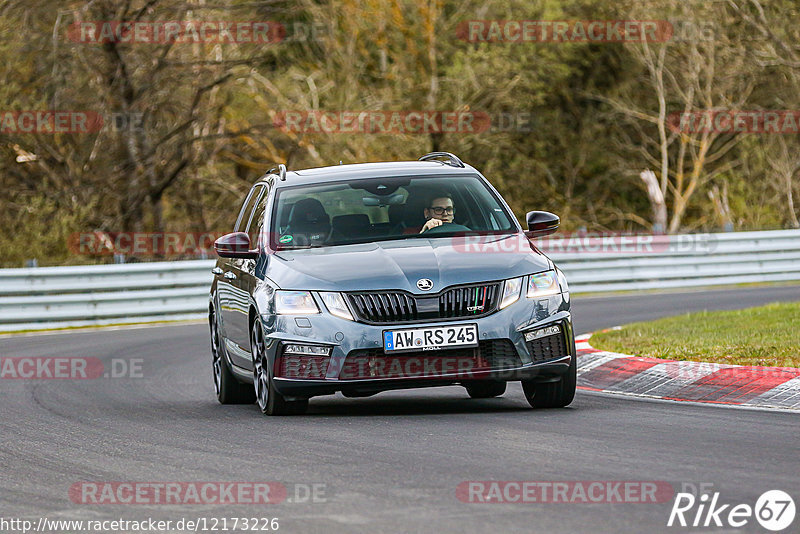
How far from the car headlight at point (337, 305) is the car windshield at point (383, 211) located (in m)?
0.94

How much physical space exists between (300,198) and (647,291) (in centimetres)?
1555

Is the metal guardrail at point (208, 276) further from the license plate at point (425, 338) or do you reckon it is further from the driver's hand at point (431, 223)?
the license plate at point (425, 338)

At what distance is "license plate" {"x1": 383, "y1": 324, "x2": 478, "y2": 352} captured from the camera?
30.7 feet

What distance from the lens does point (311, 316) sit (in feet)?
31.4

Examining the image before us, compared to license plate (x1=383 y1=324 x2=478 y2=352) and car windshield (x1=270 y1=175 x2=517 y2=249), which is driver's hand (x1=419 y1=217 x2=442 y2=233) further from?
license plate (x1=383 y1=324 x2=478 y2=352)

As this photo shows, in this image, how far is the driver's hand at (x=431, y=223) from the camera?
1061cm

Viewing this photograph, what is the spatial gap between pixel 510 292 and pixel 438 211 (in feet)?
4.57

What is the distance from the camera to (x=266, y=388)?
1010 cm

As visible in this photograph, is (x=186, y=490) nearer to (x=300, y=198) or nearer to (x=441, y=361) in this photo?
(x=441, y=361)

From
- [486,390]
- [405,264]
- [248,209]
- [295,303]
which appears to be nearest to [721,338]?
[486,390]

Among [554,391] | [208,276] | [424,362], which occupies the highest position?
[424,362]

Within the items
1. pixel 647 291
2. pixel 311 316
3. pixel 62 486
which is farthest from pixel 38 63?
pixel 62 486

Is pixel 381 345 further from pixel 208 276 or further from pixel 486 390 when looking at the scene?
pixel 208 276

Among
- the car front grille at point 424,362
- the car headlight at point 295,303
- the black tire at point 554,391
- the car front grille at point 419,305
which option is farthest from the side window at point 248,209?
the black tire at point 554,391
